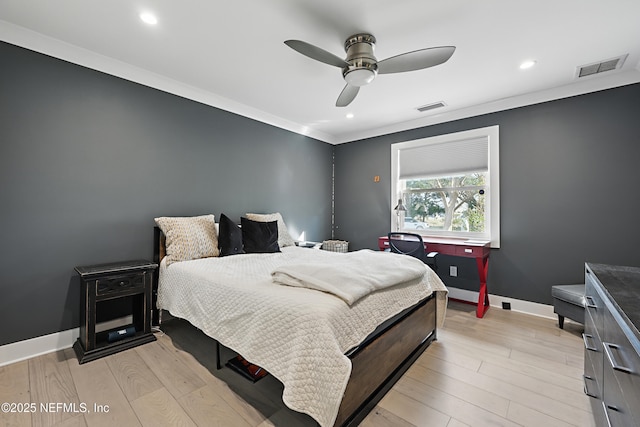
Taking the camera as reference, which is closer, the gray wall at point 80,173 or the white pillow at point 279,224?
the gray wall at point 80,173

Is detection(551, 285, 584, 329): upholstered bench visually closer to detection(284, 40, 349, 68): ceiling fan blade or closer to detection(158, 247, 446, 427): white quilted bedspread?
detection(158, 247, 446, 427): white quilted bedspread

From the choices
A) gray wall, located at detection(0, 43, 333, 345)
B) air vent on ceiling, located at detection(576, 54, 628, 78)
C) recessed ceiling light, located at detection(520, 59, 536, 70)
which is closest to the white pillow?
gray wall, located at detection(0, 43, 333, 345)

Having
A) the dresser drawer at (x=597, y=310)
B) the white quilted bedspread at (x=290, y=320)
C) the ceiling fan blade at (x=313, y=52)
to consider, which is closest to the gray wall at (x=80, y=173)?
the white quilted bedspread at (x=290, y=320)

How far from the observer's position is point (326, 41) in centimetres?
221

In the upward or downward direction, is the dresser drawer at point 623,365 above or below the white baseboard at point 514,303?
above

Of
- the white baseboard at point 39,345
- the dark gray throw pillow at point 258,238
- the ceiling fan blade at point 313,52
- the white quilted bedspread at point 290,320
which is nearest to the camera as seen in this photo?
the white quilted bedspread at point 290,320

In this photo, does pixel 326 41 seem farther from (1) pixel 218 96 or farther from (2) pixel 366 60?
(1) pixel 218 96

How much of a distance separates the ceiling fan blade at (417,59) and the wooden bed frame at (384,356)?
6.18 feet

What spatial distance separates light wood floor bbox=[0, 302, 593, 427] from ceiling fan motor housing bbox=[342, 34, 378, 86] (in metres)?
2.32

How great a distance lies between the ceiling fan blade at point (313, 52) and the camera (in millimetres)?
1814

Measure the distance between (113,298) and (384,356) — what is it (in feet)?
7.52

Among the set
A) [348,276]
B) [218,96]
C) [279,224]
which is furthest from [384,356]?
[218,96]

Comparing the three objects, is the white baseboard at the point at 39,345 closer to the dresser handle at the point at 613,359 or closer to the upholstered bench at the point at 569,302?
the dresser handle at the point at 613,359

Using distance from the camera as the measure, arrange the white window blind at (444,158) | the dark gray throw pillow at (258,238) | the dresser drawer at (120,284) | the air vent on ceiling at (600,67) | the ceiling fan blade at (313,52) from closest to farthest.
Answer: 1. the ceiling fan blade at (313,52)
2. the dresser drawer at (120,284)
3. the air vent on ceiling at (600,67)
4. the dark gray throw pillow at (258,238)
5. the white window blind at (444,158)
